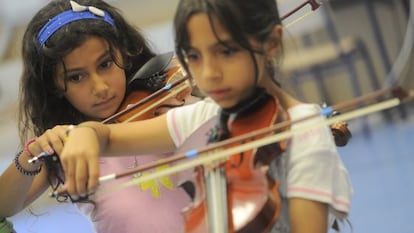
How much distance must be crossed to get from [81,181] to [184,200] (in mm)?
117

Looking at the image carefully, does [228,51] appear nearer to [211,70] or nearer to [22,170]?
[211,70]

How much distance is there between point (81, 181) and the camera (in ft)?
1.59

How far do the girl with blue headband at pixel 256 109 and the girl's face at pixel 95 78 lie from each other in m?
0.23

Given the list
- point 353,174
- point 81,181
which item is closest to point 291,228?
point 81,181

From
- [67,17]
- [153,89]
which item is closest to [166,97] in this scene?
[153,89]

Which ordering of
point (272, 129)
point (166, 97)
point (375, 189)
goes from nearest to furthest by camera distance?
point (272, 129), point (166, 97), point (375, 189)

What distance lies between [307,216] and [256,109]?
0.09m

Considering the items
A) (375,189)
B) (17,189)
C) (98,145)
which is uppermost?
(98,145)

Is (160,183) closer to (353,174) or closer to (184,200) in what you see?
(184,200)

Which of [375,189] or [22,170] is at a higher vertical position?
[22,170]

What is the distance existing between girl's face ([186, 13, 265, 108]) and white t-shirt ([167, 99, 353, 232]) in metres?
0.05

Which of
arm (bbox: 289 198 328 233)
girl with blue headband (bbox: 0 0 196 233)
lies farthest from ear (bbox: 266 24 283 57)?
girl with blue headband (bbox: 0 0 196 233)

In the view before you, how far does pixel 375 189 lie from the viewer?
1354 mm

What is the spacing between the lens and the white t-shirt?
1.51ft
